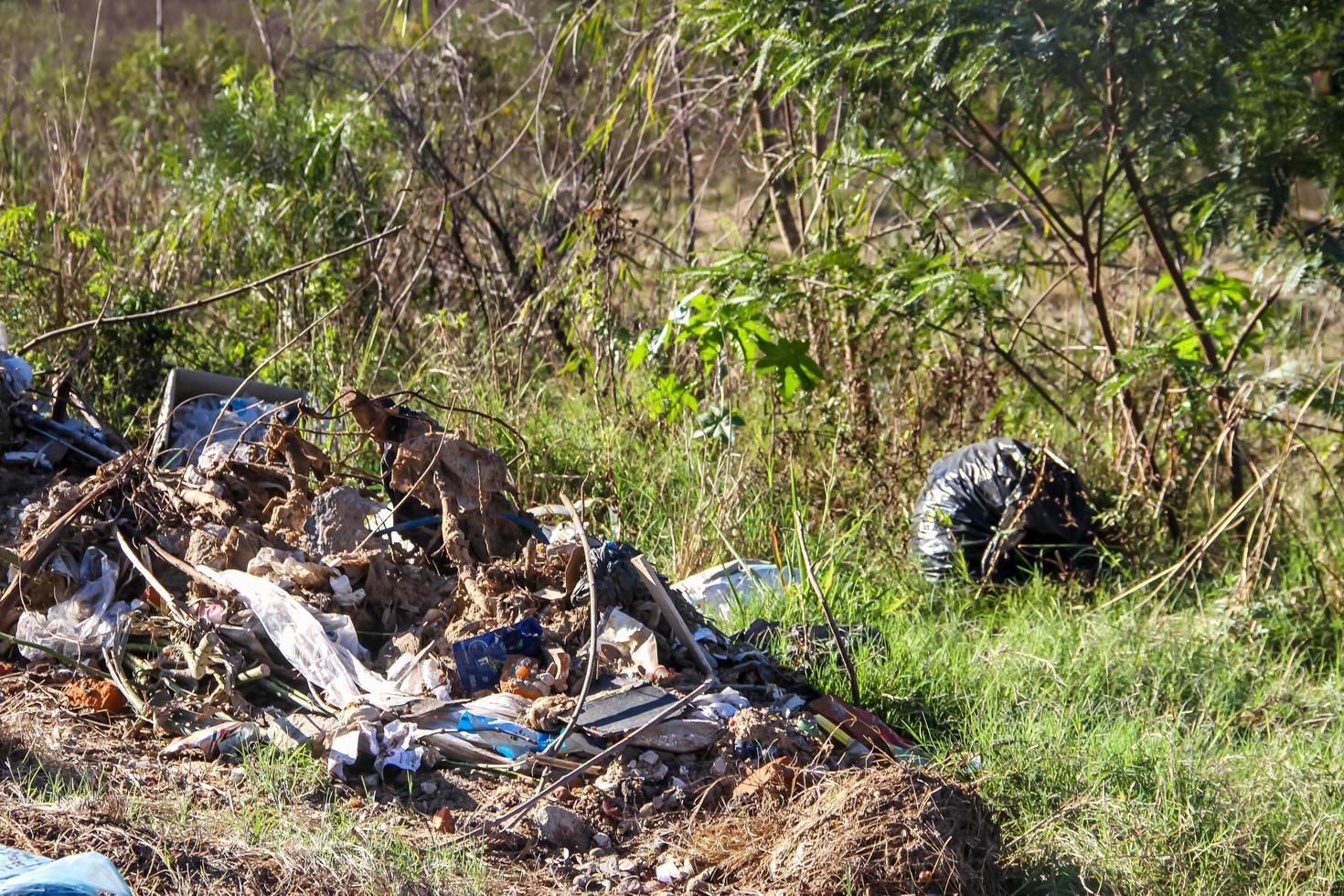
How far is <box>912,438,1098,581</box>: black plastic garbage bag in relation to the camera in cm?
458

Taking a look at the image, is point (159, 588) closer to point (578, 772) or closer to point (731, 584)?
point (578, 772)

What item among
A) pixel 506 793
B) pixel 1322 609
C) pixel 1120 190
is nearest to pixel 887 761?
pixel 506 793

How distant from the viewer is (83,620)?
10.9ft

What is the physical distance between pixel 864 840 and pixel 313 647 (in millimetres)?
1426

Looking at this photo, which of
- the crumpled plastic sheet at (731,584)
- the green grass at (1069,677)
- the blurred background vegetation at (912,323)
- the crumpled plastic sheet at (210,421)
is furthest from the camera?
the crumpled plastic sheet at (210,421)

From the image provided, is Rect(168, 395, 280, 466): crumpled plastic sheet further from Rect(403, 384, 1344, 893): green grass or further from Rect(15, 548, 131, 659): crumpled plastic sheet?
Rect(403, 384, 1344, 893): green grass

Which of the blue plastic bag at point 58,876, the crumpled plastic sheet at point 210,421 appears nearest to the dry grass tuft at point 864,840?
the blue plastic bag at point 58,876

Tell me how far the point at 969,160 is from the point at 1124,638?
207cm

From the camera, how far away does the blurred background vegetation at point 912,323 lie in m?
3.68

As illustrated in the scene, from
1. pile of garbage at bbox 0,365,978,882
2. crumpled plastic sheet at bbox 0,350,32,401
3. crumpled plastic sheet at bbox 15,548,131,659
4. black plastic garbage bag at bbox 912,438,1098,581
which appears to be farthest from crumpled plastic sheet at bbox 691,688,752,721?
crumpled plastic sheet at bbox 0,350,32,401

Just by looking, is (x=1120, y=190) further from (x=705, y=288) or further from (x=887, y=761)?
(x=887, y=761)

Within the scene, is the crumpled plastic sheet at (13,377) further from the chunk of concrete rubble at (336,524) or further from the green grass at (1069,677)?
the green grass at (1069,677)

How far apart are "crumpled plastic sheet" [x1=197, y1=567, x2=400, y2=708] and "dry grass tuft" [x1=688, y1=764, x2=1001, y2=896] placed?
2.86 feet

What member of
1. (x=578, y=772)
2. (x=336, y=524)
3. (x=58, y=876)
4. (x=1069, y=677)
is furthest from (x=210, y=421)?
(x=1069, y=677)
